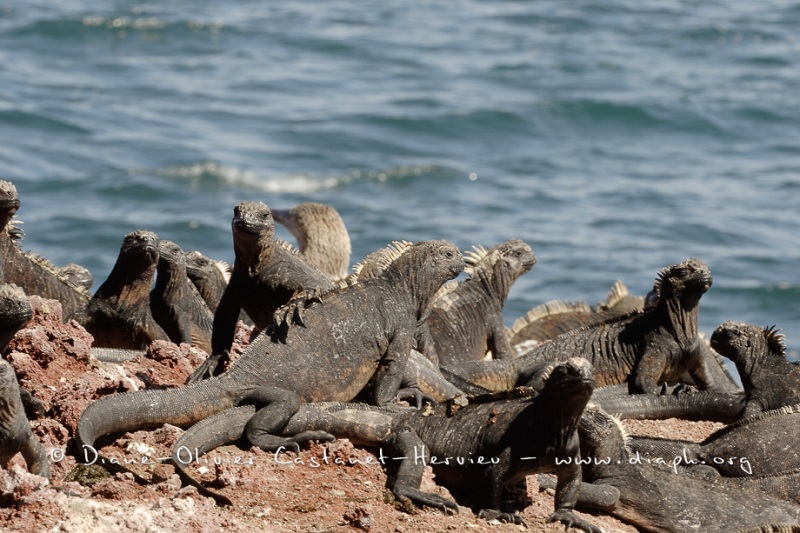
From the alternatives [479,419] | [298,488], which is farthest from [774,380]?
[298,488]

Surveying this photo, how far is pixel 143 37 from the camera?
3506 cm

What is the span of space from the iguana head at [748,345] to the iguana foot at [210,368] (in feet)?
10.4

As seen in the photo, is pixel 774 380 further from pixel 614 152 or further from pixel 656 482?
pixel 614 152

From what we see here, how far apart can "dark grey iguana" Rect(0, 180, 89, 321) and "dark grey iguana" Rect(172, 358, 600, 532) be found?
2.80 meters

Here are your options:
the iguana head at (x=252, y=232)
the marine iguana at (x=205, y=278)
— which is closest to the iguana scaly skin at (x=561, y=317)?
the marine iguana at (x=205, y=278)

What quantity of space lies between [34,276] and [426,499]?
4.10 m

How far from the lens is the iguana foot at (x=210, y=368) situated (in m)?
7.40

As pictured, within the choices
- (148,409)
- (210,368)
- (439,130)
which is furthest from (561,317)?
(439,130)

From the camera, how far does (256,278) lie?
790 centimetres

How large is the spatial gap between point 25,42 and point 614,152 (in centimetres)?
1383

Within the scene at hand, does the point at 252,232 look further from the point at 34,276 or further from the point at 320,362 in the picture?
the point at 34,276

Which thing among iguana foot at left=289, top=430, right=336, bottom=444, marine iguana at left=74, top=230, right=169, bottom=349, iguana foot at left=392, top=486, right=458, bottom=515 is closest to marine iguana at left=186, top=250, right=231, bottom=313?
marine iguana at left=74, top=230, right=169, bottom=349

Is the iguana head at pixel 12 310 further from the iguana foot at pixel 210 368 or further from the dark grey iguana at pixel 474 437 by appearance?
the iguana foot at pixel 210 368

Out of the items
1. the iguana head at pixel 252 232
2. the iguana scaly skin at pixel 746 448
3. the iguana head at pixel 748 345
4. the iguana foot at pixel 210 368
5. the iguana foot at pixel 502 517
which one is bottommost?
the iguana foot at pixel 502 517
